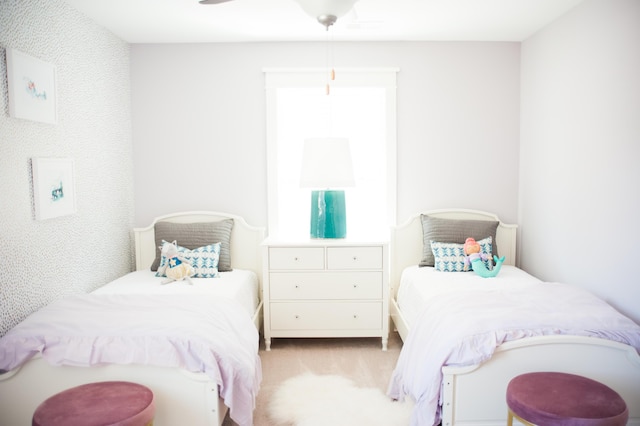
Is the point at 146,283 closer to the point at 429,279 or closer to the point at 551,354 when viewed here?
the point at 429,279

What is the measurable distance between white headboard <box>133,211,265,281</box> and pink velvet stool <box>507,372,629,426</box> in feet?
7.39

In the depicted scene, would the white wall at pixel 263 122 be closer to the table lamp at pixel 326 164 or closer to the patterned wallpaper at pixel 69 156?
the patterned wallpaper at pixel 69 156

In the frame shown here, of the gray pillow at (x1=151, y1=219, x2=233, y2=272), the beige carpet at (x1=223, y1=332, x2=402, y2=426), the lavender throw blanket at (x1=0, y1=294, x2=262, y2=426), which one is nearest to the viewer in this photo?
the lavender throw blanket at (x1=0, y1=294, x2=262, y2=426)

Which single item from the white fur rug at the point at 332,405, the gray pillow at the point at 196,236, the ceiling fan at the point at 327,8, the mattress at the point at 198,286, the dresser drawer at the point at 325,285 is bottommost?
the white fur rug at the point at 332,405

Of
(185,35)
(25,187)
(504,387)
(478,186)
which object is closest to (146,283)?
(25,187)

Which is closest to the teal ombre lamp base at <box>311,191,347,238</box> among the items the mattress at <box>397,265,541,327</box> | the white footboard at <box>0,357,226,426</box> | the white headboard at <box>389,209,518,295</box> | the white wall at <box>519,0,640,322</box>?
the white headboard at <box>389,209,518,295</box>

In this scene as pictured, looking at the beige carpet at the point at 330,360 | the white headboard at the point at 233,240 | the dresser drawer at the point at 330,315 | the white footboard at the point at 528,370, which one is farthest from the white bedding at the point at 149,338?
the white headboard at the point at 233,240

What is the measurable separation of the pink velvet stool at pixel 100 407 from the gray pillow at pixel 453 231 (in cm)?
232

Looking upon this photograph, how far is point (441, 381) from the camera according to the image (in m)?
2.37

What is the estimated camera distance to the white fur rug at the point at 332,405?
266 cm

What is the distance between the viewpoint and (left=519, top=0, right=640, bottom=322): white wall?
2.74m

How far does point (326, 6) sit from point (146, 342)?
60.5 inches

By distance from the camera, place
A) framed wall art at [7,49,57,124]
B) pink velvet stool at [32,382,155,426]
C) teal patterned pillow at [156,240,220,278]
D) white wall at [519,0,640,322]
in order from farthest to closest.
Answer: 1. teal patterned pillow at [156,240,220,278]
2. white wall at [519,0,640,322]
3. framed wall art at [7,49,57,124]
4. pink velvet stool at [32,382,155,426]

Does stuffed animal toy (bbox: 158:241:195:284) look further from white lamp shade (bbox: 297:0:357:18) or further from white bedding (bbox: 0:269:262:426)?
white lamp shade (bbox: 297:0:357:18)
